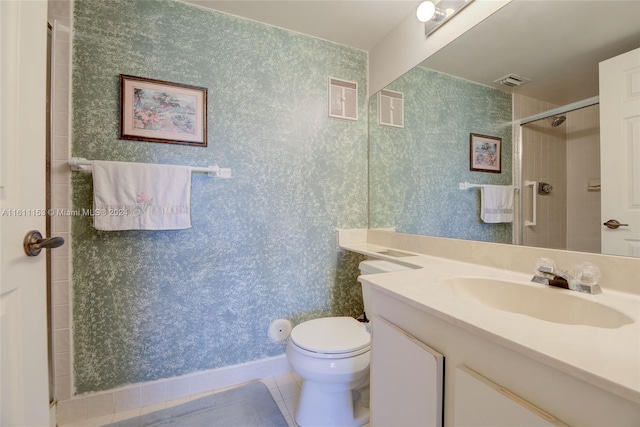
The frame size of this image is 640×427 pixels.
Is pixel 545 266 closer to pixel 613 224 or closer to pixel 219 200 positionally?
pixel 613 224

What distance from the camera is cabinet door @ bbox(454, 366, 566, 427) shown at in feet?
1.36

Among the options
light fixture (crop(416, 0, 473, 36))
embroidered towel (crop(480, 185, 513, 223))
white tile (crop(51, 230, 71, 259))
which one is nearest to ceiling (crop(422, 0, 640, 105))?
light fixture (crop(416, 0, 473, 36))

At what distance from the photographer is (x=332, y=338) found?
1137 mm

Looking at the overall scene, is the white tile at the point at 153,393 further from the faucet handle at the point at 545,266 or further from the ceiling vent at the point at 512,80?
the ceiling vent at the point at 512,80

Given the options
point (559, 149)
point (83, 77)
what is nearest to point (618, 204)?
point (559, 149)

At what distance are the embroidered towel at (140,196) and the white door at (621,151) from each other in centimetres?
159

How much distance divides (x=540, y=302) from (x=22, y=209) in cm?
135

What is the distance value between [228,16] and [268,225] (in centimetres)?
119

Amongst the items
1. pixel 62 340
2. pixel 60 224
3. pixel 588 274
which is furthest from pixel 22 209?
pixel 588 274

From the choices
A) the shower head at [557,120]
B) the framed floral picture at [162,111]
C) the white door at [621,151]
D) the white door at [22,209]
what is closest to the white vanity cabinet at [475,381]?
the white door at [621,151]

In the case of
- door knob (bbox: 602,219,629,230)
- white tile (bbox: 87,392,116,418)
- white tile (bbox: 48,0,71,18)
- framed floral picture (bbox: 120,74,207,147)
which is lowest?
white tile (bbox: 87,392,116,418)

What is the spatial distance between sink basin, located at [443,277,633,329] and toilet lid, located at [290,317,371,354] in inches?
20.1

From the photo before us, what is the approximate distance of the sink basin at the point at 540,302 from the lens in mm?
611

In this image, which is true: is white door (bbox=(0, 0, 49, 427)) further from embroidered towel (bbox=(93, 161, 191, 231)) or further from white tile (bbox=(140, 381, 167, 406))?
white tile (bbox=(140, 381, 167, 406))
